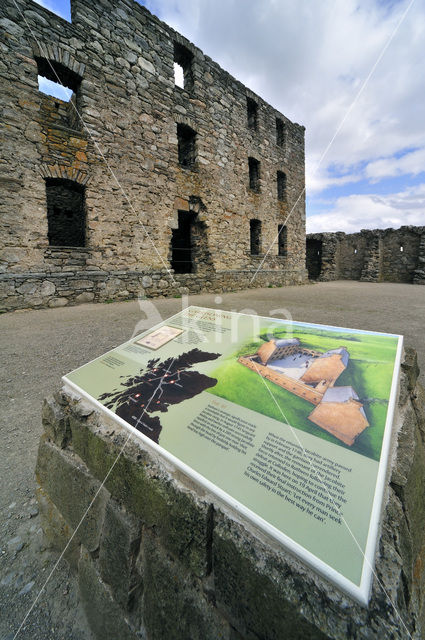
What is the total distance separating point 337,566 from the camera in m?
0.65

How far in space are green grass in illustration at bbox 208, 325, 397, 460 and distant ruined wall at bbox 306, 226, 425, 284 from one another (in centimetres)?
1622

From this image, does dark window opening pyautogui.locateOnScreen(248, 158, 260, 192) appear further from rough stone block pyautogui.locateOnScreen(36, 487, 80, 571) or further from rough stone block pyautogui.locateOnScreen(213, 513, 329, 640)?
rough stone block pyautogui.locateOnScreen(213, 513, 329, 640)

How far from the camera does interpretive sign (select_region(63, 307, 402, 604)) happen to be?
2.44ft

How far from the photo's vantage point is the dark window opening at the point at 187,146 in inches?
320

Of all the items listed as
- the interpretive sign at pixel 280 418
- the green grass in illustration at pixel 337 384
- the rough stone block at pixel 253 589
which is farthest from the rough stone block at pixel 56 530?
the green grass in illustration at pixel 337 384

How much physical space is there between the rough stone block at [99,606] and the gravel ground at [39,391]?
2.2 inches

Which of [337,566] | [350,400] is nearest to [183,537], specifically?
[337,566]

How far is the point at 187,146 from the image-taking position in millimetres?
8383

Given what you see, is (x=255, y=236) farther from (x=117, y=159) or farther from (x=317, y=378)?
(x=317, y=378)

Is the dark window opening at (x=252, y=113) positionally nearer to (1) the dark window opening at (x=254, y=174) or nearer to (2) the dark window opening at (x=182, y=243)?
(1) the dark window opening at (x=254, y=174)

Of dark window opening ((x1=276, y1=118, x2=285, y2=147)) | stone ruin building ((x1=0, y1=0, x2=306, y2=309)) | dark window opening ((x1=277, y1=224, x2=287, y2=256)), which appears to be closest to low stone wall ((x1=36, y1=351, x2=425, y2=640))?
stone ruin building ((x1=0, y1=0, x2=306, y2=309))

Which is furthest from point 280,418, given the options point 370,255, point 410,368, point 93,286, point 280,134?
point 370,255

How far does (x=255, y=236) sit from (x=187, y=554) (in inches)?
427

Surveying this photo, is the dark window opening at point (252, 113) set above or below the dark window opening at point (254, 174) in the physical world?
above
